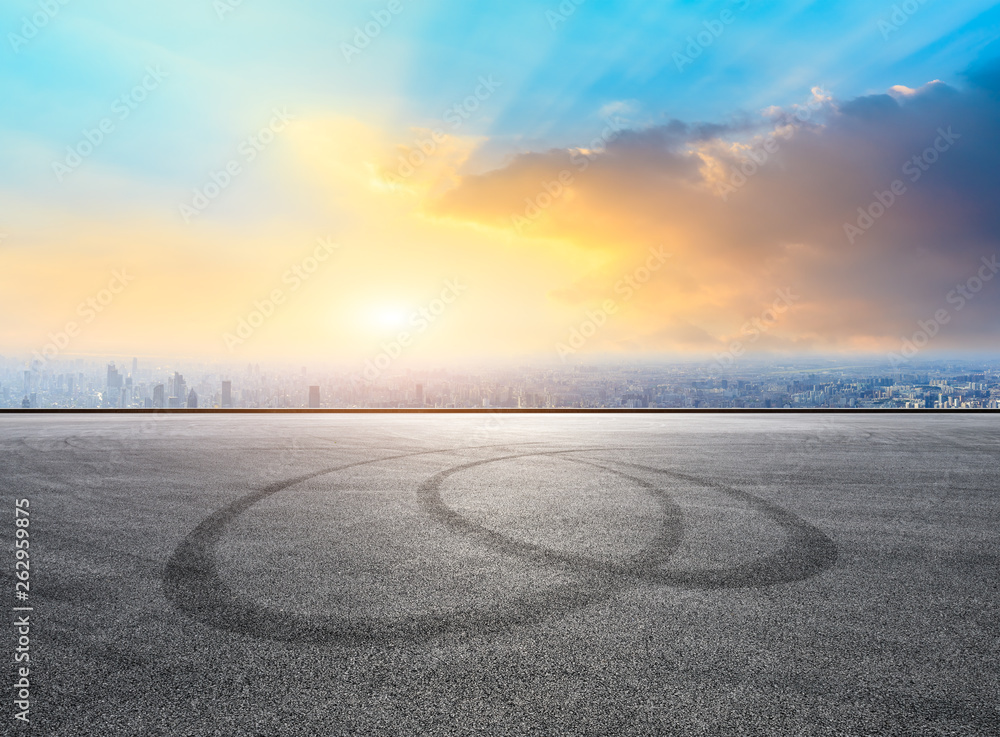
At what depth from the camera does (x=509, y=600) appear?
3.30m

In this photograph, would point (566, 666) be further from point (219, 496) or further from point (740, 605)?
point (219, 496)

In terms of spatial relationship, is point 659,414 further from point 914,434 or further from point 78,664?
point 78,664

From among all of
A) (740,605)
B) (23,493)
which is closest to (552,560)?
(740,605)

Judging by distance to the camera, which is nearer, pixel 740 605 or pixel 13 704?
pixel 13 704

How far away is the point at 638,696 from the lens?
2.35 metres

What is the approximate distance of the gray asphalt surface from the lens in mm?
2291

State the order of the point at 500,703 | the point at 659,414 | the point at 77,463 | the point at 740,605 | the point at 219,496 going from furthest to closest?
the point at 659,414
the point at 77,463
the point at 219,496
the point at 740,605
the point at 500,703

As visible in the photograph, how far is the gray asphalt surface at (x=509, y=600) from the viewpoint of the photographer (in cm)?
229

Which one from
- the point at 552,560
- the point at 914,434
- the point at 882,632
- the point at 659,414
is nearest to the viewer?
the point at 882,632

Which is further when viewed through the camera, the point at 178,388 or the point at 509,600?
the point at 178,388

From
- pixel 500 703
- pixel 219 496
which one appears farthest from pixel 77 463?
pixel 500 703

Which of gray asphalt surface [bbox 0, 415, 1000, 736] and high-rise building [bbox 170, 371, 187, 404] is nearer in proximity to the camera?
gray asphalt surface [bbox 0, 415, 1000, 736]

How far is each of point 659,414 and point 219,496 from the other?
14.1m

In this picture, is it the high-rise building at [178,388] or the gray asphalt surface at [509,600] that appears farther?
the high-rise building at [178,388]
